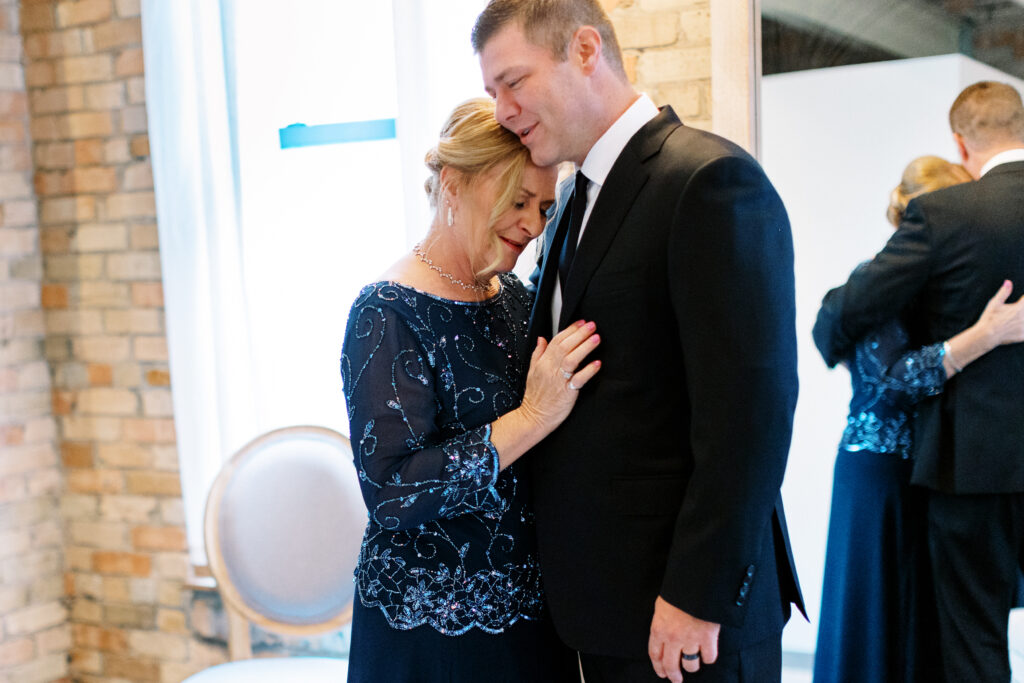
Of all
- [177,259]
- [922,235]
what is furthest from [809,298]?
[177,259]

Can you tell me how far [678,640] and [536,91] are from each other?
0.88 meters

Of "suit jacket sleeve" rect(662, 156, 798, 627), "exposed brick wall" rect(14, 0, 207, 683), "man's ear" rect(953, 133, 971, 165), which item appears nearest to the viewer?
"suit jacket sleeve" rect(662, 156, 798, 627)

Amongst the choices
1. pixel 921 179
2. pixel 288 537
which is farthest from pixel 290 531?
pixel 921 179

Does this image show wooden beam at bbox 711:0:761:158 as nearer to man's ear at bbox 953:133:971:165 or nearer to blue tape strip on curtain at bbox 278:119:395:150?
man's ear at bbox 953:133:971:165

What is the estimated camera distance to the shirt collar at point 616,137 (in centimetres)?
150

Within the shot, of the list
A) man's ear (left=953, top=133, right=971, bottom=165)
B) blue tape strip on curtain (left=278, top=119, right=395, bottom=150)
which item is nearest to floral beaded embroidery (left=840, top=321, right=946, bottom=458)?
man's ear (left=953, top=133, right=971, bottom=165)

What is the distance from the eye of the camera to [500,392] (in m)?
1.65

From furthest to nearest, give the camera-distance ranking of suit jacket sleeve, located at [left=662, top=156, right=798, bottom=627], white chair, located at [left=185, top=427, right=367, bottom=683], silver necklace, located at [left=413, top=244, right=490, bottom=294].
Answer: white chair, located at [left=185, top=427, right=367, bottom=683] < silver necklace, located at [left=413, top=244, right=490, bottom=294] < suit jacket sleeve, located at [left=662, top=156, right=798, bottom=627]

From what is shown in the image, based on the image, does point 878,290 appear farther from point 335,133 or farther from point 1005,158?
point 335,133

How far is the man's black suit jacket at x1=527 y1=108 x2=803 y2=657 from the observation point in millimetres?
1288

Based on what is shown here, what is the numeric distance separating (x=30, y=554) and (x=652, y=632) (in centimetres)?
258

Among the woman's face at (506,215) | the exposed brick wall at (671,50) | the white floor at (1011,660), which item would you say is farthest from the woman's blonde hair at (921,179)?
the woman's face at (506,215)

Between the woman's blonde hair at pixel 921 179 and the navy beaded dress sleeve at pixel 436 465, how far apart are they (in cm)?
124

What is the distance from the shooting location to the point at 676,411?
1.40m
